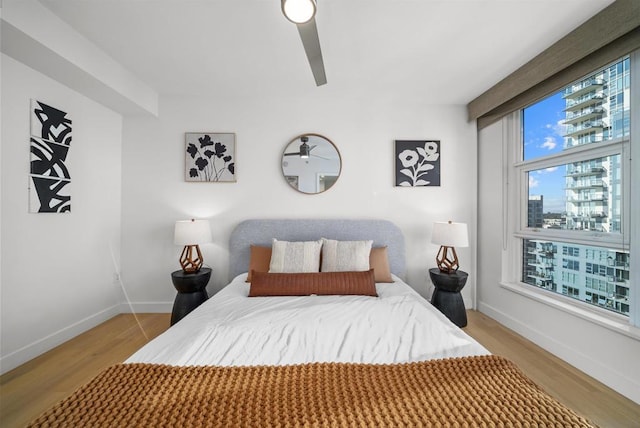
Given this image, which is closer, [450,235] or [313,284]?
[313,284]

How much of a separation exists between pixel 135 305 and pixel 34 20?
258cm

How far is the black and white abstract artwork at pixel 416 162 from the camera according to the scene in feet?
9.16

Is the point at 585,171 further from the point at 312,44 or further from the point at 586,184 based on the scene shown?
the point at 312,44

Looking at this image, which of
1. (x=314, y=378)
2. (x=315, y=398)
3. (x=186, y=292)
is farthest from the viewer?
(x=186, y=292)

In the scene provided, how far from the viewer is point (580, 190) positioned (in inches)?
77.2

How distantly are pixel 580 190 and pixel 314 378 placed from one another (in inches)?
97.8

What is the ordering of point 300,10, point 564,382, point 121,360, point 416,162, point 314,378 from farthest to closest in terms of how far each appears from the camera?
point 416,162 < point 121,360 < point 564,382 < point 300,10 < point 314,378

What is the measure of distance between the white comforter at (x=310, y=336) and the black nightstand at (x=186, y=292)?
73cm

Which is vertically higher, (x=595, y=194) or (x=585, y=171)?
(x=585, y=171)

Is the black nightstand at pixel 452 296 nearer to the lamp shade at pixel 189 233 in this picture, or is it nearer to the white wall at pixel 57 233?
the lamp shade at pixel 189 233

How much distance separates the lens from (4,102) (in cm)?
175

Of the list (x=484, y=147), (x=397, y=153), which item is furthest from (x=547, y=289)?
(x=397, y=153)

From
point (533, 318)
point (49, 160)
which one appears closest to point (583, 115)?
point (533, 318)

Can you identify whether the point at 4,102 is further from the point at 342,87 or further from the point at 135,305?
the point at 342,87
